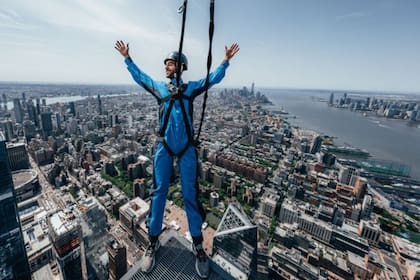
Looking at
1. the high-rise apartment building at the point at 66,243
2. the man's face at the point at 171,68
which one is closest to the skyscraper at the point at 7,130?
the high-rise apartment building at the point at 66,243

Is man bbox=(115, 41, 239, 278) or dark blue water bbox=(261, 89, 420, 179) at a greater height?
man bbox=(115, 41, 239, 278)

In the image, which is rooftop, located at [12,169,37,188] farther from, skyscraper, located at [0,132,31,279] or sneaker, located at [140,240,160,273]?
sneaker, located at [140,240,160,273]

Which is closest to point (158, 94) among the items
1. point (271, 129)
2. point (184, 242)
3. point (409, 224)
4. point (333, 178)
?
point (184, 242)

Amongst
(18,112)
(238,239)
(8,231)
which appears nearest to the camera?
(8,231)

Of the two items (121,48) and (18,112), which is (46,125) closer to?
(18,112)

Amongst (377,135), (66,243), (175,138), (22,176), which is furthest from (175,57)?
(377,135)

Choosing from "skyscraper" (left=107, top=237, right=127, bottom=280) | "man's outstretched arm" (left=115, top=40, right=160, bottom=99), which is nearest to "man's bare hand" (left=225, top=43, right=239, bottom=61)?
"man's outstretched arm" (left=115, top=40, right=160, bottom=99)
